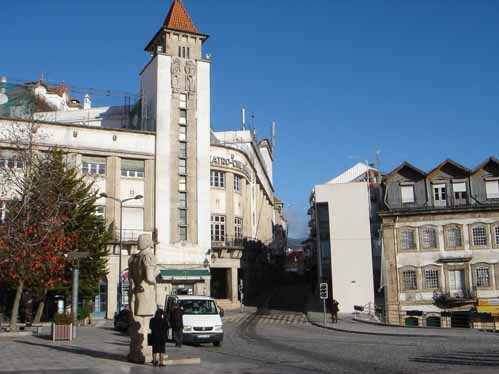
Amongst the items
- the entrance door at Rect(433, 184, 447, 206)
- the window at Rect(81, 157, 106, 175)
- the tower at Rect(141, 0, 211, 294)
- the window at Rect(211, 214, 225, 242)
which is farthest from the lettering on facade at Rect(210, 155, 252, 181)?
the entrance door at Rect(433, 184, 447, 206)

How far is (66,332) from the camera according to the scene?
2362 cm

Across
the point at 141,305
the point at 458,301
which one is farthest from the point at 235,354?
the point at 458,301

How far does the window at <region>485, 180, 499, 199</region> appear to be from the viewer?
4294cm

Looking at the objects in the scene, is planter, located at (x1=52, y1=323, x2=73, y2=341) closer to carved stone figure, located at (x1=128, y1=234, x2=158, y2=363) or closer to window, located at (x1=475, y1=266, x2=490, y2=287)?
carved stone figure, located at (x1=128, y1=234, x2=158, y2=363)

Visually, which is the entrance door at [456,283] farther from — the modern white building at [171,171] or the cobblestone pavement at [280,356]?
the modern white building at [171,171]

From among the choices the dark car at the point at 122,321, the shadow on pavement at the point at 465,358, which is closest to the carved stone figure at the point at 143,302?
the shadow on pavement at the point at 465,358

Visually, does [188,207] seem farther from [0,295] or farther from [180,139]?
[0,295]

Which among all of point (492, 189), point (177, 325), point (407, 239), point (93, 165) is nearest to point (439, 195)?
point (492, 189)

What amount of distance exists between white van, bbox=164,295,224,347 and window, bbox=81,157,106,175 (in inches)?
991

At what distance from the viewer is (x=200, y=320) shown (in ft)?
72.5

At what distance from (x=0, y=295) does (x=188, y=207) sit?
15.7 m

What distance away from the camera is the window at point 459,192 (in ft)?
142

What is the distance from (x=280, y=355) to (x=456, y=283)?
2718cm

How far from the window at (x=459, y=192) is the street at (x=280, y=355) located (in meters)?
18.3
